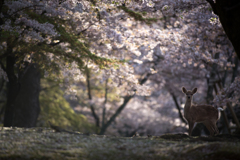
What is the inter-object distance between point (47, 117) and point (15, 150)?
481 inches

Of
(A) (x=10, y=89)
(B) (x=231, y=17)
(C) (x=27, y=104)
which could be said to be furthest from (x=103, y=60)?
(B) (x=231, y=17)

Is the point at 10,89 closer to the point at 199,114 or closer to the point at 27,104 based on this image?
→ the point at 27,104

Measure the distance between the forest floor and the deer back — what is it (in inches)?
62.0


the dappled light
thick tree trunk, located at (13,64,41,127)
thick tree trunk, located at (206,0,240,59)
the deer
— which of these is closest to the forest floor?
the dappled light

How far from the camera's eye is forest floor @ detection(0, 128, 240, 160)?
19.5 feet

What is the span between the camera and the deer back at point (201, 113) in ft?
30.6

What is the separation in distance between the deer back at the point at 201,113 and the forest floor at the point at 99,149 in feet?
5.17

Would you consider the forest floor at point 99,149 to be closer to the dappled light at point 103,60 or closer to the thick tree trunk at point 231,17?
the dappled light at point 103,60

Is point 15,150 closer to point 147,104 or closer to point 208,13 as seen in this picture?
point 208,13

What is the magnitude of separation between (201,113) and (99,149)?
4.25 m

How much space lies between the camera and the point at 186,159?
19.6ft

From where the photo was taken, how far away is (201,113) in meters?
9.43

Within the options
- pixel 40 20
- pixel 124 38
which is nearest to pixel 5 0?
pixel 40 20

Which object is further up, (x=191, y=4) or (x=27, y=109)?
(x=191, y=4)
